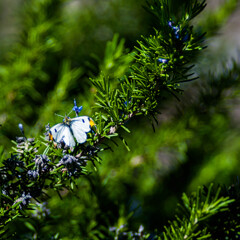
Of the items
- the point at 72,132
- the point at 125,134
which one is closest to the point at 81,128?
the point at 72,132

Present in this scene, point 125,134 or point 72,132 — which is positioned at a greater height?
point 125,134

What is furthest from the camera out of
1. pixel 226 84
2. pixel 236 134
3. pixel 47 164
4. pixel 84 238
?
pixel 236 134

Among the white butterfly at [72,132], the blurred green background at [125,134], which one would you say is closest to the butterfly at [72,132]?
the white butterfly at [72,132]

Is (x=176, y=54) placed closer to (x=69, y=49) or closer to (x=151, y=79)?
(x=151, y=79)

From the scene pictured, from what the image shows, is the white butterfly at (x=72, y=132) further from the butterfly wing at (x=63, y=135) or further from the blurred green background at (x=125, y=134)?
the blurred green background at (x=125, y=134)

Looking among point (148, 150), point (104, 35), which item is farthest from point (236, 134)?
point (104, 35)

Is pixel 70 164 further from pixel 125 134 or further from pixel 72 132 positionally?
pixel 125 134

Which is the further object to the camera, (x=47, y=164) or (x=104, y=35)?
(x=104, y=35)
